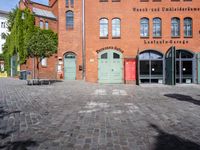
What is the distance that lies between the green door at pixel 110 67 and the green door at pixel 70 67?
584cm

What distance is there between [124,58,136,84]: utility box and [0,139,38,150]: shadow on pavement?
2078 cm

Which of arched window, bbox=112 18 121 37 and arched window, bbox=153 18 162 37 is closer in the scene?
arched window, bbox=153 18 162 37

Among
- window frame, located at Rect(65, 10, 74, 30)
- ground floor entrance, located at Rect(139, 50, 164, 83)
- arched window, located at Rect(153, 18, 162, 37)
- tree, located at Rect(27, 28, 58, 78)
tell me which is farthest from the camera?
window frame, located at Rect(65, 10, 74, 30)

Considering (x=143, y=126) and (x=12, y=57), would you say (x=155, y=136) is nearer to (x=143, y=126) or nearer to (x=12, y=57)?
(x=143, y=126)

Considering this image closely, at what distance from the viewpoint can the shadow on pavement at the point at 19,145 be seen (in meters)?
5.60

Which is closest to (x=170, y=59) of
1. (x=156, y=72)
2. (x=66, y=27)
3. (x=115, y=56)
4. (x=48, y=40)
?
(x=156, y=72)

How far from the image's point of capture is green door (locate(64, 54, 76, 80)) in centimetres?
3191

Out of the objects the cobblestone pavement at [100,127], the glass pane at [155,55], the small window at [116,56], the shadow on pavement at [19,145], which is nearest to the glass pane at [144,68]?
the glass pane at [155,55]

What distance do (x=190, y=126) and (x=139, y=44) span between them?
19563 millimetres

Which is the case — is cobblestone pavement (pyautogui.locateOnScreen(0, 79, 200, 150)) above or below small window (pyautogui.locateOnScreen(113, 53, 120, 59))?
below

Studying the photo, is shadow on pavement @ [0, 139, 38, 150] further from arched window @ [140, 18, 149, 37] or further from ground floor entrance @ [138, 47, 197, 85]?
arched window @ [140, 18, 149, 37]

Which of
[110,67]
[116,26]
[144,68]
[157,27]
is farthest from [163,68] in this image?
[116,26]

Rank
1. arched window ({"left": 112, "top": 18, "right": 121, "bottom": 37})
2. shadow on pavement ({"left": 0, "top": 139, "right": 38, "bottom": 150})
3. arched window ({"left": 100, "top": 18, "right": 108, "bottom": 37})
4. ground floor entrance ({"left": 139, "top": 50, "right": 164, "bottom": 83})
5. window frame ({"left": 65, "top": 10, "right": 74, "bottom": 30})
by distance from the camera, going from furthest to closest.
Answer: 1. window frame ({"left": 65, "top": 10, "right": 74, "bottom": 30})
2. arched window ({"left": 100, "top": 18, "right": 108, "bottom": 37})
3. arched window ({"left": 112, "top": 18, "right": 121, "bottom": 37})
4. ground floor entrance ({"left": 139, "top": 50, "right": 164, "bottom": 83})
5. shadow on pavement ({"left": 0, "top": 139, "right": 38, "bottom": 150})

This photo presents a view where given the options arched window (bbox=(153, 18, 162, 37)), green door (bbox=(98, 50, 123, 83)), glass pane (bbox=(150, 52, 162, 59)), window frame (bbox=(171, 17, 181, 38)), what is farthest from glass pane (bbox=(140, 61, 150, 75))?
window frame (bbox=(171, 17, 181, 38))
